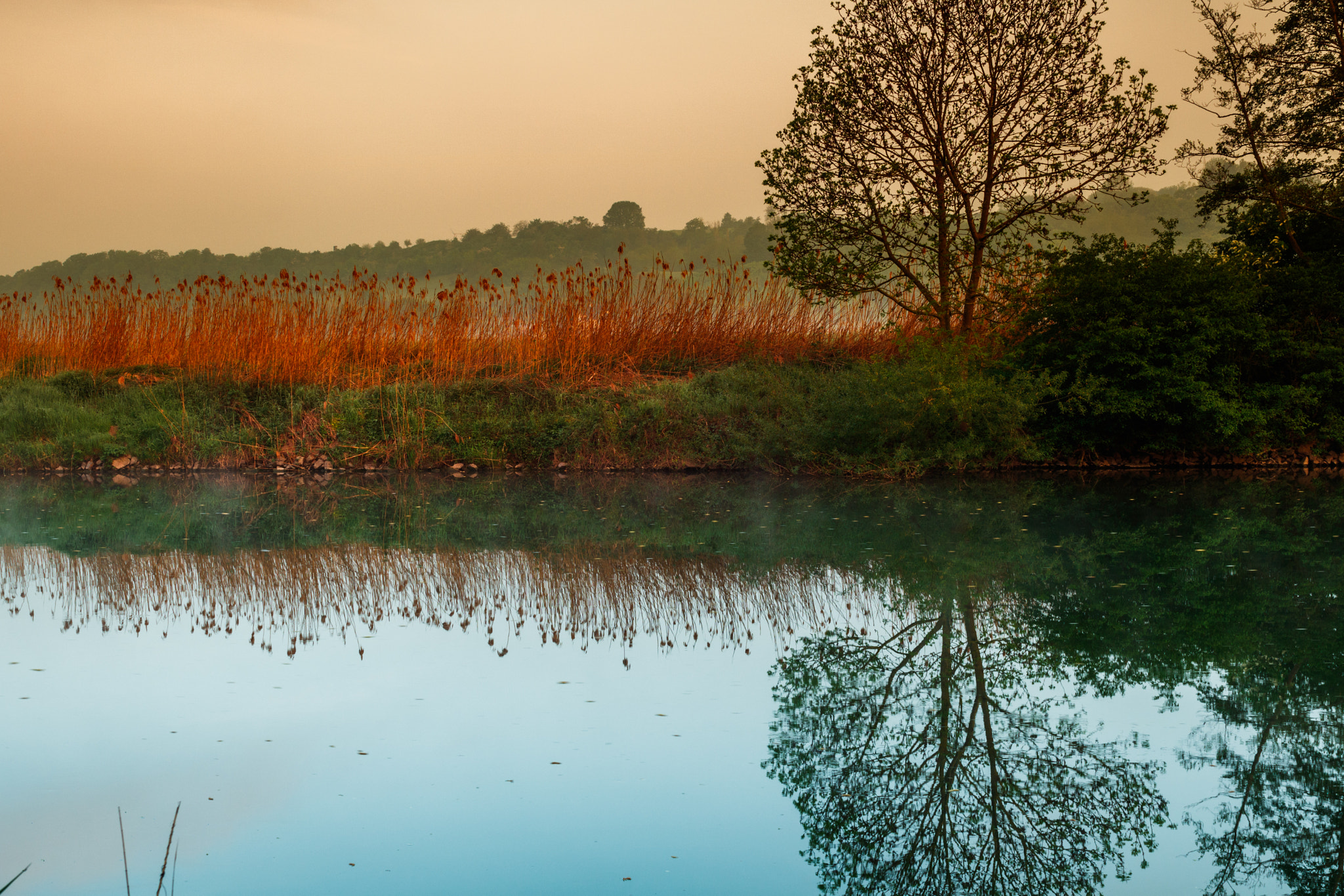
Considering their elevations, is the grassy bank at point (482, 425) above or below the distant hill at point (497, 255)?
below

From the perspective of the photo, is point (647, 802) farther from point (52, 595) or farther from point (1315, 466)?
point (1315, 466)

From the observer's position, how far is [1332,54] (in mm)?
14477

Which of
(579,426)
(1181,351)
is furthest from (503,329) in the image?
(1181,351)

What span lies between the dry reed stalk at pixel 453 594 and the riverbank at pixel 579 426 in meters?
6.26

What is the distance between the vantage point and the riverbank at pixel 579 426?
42.4 feet

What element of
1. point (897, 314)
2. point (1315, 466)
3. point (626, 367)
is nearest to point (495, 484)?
point (626, 367)

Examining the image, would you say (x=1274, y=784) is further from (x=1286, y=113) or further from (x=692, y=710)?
(x=1286, y=113)

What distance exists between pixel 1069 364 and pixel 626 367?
6845 millimetres

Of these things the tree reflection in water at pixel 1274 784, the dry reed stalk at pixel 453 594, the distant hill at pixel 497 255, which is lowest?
the dry reed stalk at pixel 453 594

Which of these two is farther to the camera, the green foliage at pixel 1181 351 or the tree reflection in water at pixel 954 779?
the green foliage at pixel 1181 351

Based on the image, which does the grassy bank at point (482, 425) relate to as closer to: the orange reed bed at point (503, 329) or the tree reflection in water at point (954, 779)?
the orange reed bed at point (503, 329)

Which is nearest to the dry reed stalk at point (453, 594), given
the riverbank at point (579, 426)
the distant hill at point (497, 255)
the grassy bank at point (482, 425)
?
the riverbank at point (579, 426)

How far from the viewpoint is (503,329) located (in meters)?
17.0

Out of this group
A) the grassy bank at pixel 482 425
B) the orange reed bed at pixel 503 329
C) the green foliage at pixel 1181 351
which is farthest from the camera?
the orange reed bed at pixel 503 329
